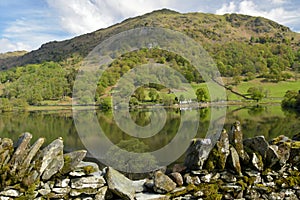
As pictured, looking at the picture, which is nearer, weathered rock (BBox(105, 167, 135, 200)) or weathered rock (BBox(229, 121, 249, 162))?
weathered rock (BBox(105, 167, 135, 200))

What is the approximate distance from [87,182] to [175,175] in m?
1.49

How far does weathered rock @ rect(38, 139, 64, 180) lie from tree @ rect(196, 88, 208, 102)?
7353cm

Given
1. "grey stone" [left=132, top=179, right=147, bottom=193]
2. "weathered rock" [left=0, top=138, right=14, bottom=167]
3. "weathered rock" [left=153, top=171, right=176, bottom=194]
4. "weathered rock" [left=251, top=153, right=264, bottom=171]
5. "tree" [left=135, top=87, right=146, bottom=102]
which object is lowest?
"grey stone" [left=132, top=179, right=147, bottom=193]

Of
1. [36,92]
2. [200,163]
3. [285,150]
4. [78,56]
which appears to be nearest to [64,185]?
[200,163]

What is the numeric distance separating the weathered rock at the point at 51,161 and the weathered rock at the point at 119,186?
0.80 m

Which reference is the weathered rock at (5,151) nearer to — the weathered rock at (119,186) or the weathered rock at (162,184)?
the weathered rock at (119,186)

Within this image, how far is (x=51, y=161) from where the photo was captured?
500cm

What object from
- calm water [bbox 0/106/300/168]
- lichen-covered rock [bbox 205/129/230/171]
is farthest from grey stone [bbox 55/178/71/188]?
calm water [bbox 0/106/300/168]

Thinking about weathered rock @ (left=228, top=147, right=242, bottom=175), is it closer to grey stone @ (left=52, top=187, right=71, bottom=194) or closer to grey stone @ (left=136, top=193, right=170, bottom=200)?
grey stone @ (left=136, top=193, right=170, bottom=200)

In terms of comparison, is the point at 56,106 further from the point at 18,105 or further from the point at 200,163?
the point at 200,163

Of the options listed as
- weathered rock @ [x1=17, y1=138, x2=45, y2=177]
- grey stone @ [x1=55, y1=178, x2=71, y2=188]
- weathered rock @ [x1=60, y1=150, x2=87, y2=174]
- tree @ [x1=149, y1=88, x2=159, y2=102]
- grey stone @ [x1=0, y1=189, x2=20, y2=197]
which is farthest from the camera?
tree @ [x1=149, y1=88, x2=159, y2=102]

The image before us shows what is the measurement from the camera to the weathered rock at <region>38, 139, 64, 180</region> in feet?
16.1

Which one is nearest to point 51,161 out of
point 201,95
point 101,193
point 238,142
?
point 101,193

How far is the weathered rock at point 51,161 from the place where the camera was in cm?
490
